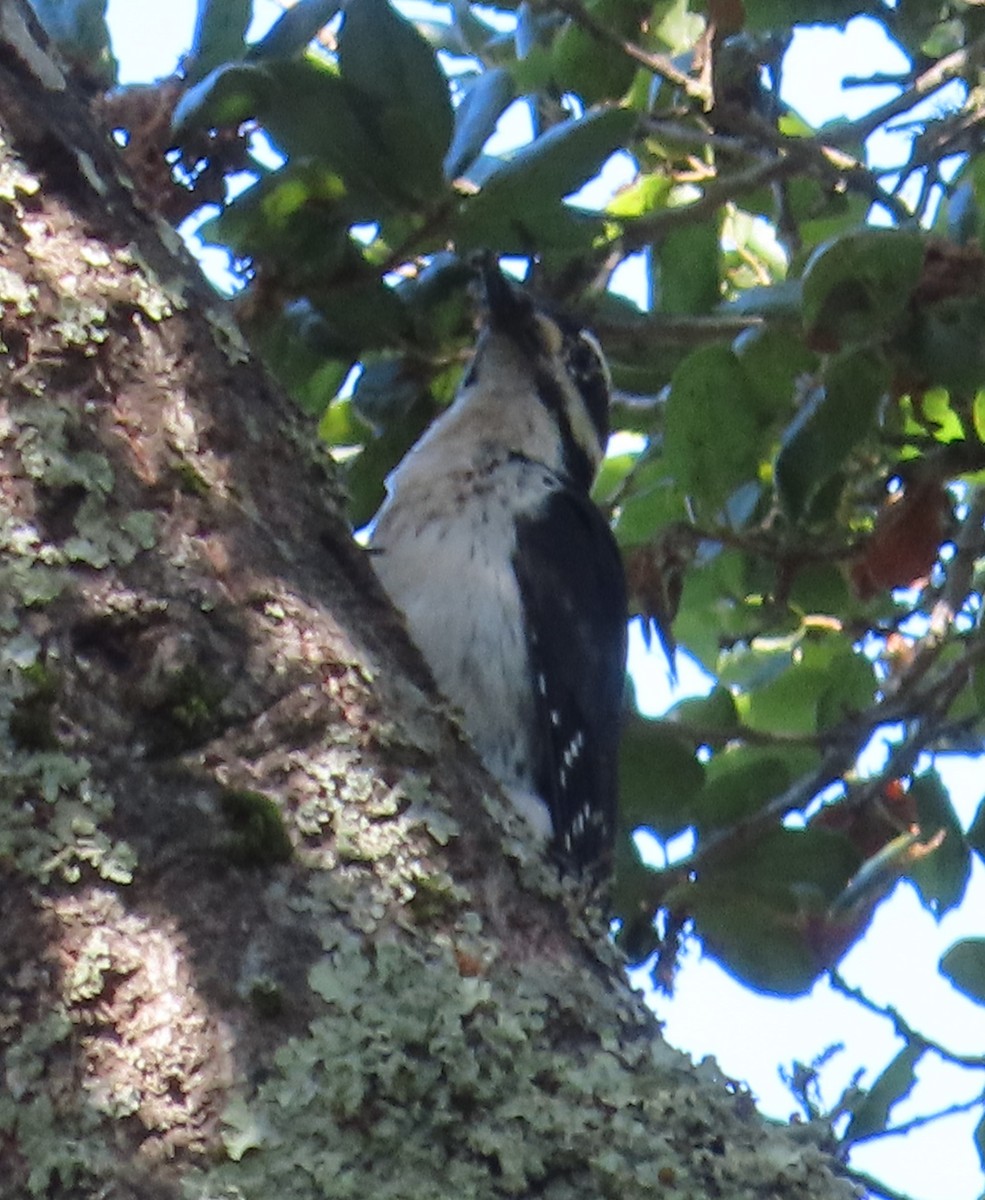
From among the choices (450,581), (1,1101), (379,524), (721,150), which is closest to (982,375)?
(721,150)

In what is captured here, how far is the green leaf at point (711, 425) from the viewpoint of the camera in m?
2.39

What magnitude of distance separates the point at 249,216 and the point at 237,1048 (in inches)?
54.6

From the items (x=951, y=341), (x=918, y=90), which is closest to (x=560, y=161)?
(x=951, y=341)

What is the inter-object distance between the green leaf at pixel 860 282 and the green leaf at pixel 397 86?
0.53 meters

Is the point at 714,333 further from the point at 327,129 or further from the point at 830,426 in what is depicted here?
the point at 327,129

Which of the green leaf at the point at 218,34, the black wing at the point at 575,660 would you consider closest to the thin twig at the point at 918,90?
the black wing at the point at 575,660

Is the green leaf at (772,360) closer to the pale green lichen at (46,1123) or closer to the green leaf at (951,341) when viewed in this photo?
the green leaf at (951,341)

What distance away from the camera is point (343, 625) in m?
1.63

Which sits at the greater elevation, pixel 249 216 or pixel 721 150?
A: pixel 721 150

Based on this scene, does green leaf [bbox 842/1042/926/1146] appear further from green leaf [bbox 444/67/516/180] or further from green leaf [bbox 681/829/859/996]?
green leaf [bbox 444/67/516/180]

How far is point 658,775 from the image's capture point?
8.77 ft

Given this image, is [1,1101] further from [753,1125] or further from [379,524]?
[379,524]

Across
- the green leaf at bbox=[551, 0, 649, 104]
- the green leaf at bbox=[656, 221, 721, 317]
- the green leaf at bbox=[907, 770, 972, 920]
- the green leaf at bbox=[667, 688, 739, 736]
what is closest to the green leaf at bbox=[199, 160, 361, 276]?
the green leaf at bbox=[551, 0, 649, 104]

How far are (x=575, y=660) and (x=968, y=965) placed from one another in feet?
2.68
